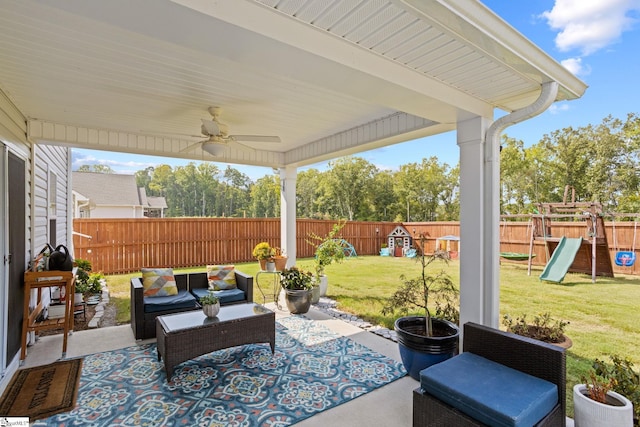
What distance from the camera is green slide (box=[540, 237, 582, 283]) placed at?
7.19 metres

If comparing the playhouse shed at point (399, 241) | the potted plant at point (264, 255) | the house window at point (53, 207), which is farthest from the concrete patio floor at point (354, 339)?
the playhouse shed at point (399, 241)

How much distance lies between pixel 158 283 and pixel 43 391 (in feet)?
5.65

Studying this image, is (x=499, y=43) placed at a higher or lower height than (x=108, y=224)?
higher

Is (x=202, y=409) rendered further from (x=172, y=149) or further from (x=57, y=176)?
(x=57, y=176)

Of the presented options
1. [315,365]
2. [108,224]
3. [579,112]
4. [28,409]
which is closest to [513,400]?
[315,365]

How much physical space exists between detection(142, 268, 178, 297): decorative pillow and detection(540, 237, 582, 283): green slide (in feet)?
25.4

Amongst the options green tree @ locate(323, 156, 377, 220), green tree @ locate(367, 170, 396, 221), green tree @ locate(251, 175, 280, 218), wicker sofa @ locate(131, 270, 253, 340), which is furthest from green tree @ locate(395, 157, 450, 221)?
wicker sofa @ locate(131, 270, 253, 340)

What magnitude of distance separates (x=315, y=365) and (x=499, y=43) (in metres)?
3.15

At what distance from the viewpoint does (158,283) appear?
4406 millimetres

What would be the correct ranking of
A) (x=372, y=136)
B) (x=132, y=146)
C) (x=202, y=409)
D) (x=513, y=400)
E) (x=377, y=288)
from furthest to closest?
(x=377, y=288) → (x=132, y=146) → (x=372, y=136) → (x=202, y=409) → (x=513, y=400)

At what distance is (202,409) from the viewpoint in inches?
99.4

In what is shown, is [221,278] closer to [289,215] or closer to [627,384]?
[289,215]

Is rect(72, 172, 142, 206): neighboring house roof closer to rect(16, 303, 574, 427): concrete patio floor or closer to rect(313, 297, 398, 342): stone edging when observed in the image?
rect(16, 303, 574, 427): concrete patio floor

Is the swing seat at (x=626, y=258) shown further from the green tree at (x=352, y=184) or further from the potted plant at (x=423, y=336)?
the green tree at (x=352, y=184)
